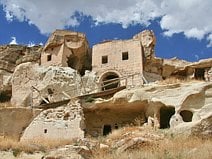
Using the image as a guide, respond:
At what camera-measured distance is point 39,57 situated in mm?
42250

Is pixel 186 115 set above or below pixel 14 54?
below

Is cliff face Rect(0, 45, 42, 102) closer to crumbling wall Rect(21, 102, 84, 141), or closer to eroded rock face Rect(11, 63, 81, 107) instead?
eroded rock face Rect(11, 63, 81, 107)

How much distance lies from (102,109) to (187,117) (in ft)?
20.9

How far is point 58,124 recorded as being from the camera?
31.1 meters

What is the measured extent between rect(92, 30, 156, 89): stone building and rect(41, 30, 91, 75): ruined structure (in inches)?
72.9

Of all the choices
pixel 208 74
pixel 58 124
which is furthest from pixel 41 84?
pixel 208 74

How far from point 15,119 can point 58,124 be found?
3.64 metres

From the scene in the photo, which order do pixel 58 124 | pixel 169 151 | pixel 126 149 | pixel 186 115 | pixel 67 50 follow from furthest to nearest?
pixel 67 50 → pixel 58 124 → pixel 186 115 → pixel 126 149 → pixel 169 151

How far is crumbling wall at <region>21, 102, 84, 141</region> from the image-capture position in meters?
30.5

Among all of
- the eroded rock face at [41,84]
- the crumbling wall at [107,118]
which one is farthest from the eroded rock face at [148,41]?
the crumbling wall at [107,118]

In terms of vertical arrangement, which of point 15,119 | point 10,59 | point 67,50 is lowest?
point 15,119

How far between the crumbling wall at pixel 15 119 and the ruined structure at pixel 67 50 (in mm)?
8409

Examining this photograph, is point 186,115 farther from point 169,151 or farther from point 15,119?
point 15,119

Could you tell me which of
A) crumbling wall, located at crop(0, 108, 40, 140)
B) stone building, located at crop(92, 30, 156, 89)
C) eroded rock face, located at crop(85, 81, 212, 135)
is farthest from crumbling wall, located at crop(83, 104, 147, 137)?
stone building, located at crop(92, 30, 156, 89)
